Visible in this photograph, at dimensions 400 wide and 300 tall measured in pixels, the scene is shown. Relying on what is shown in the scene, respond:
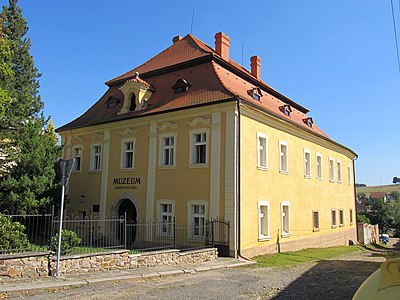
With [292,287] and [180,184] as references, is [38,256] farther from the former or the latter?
[180,184]

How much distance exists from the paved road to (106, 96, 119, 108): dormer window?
13.4 m

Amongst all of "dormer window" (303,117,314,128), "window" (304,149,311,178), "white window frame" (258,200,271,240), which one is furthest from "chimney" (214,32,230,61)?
"white window frame" (258,200,271,240)

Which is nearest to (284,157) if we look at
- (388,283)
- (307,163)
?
(307,163)

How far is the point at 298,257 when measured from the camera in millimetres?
16875

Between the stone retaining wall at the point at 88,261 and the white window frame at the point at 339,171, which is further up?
the white window frame at the point at 339,171

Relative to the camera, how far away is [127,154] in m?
20.0

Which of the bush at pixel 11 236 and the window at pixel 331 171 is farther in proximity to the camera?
the window at pixel 331 171

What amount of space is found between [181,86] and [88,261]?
10.8 metres

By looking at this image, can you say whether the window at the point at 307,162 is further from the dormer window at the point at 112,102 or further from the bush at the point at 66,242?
the bush at the point at 66,242

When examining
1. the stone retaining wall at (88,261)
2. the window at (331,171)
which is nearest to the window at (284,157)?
the stone retaining wall at (88,261)

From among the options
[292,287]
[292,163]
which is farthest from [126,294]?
[292,163]

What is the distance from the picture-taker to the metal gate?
48.6 feet

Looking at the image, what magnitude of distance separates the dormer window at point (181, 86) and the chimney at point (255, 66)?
26.2 feet

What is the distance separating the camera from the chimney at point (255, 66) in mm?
24766
